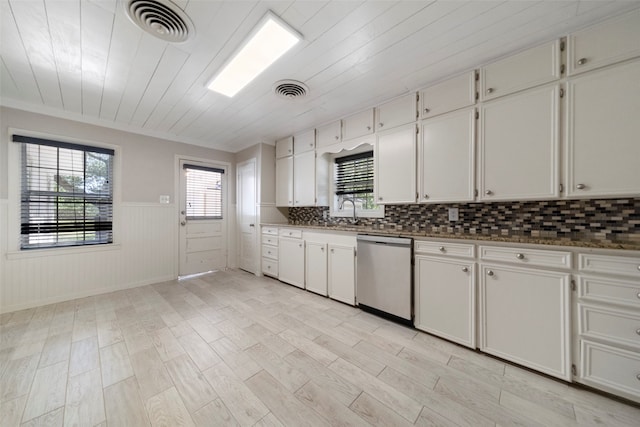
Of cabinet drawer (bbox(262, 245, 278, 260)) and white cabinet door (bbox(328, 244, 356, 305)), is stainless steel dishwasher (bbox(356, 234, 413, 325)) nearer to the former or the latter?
white cabinet door (bbox(328, 244, 356, 305))

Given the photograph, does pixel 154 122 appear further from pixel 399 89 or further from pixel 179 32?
pixel 399 89

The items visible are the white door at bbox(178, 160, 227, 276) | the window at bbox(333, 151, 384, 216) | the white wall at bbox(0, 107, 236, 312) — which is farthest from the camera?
the white door at bbox(178, 160, 227, 276)

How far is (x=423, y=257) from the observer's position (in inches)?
83.2

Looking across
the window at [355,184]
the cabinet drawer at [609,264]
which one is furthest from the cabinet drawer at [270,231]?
the cabinet drawer at [609,264]

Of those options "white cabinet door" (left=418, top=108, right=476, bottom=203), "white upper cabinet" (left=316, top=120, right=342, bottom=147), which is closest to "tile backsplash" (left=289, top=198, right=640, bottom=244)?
"white cabinet door" (left=418, top=108, right=476, bottom=203)

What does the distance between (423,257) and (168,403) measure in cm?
219

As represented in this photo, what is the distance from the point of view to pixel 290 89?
2299 mm

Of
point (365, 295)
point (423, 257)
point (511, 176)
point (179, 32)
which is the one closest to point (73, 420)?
point (365, 295)

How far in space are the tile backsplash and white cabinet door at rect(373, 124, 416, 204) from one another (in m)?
0.37

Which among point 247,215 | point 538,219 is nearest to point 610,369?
point 538,219

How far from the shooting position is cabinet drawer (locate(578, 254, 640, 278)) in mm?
1309

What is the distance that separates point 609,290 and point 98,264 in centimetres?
524

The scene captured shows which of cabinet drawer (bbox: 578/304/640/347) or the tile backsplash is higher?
the tile backsplash

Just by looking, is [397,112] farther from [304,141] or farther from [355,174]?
[304,141]
